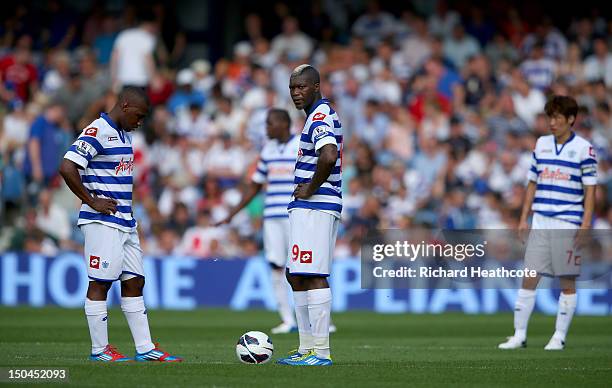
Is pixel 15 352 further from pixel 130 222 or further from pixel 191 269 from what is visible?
pixel 191 269

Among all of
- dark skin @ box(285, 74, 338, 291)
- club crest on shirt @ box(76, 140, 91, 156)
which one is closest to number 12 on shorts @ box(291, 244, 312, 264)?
dark skin @ box(285, 74, 338, 291)

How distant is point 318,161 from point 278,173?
17.9ft

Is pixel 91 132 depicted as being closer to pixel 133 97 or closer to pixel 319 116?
pixel 133 97

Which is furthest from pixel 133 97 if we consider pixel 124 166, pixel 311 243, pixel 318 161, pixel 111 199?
pixel 311 243

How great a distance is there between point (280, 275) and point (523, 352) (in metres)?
4.36

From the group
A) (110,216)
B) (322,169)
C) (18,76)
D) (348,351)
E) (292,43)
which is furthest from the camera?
(292,43)

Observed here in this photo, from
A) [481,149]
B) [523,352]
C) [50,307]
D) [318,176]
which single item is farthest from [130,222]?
[481,149]

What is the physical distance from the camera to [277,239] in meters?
16.2

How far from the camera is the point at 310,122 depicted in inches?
424

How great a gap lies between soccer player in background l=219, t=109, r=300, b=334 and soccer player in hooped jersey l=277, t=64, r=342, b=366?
4.85m

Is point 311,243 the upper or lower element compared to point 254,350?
upper

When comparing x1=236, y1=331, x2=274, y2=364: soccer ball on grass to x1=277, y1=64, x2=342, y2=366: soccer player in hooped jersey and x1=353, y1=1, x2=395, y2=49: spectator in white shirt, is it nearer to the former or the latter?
x1=277, y1=64, x2=342, y2=366: soccer player in hooped jersey

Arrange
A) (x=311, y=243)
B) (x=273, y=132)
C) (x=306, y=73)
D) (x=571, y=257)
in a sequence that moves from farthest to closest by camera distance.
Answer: (x=273, y=132) → (x=571, y=257) → (x=306, y=73) → (x=311, y=243)

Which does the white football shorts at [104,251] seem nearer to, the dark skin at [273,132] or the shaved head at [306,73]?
the shaved head at [306,73]
